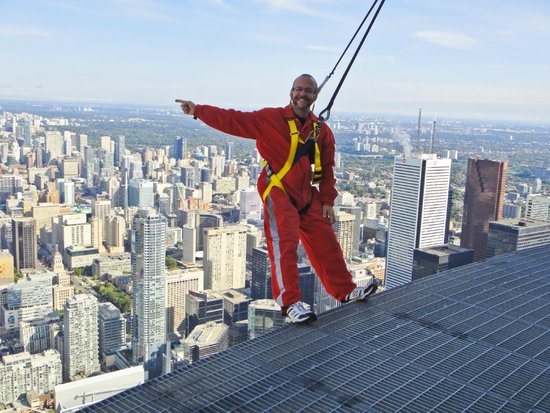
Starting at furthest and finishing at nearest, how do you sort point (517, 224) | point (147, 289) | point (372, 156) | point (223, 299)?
point (372, 156) < point (517, 224) < point (223, 299) < point (147, 289)

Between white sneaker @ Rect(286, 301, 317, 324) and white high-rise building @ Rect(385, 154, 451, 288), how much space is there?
11.9 m

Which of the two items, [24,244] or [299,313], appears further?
[24,244]

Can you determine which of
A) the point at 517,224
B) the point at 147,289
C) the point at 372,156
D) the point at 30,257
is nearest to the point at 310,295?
the point at 147,289

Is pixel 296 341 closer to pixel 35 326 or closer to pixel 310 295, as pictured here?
pixel 310 295

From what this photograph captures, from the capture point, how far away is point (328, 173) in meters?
1.74

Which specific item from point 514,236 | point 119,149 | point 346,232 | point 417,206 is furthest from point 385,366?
point 119,149

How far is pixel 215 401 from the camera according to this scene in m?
1.18

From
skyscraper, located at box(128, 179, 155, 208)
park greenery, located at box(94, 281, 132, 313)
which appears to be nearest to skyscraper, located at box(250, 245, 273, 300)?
park greenery, located at box(94, 281, 132, 313)

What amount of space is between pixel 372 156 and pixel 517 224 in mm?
13419

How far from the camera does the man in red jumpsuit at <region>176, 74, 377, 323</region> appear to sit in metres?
1.59

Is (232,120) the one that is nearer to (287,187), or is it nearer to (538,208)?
(287,187)

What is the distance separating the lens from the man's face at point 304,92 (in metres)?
1.62

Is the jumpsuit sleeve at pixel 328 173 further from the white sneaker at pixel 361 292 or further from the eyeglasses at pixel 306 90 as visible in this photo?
the white sneaker at pixel 361 292

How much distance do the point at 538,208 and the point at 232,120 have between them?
1532 cm
